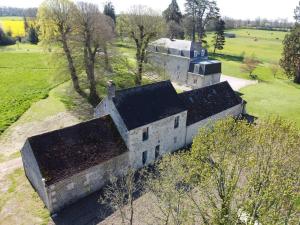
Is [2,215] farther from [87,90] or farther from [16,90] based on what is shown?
[16,90]

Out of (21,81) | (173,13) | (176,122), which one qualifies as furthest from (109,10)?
(176,122)

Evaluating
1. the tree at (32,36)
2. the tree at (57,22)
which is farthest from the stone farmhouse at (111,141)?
the tree at (32,36)

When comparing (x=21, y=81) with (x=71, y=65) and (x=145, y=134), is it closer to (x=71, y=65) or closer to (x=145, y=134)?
(x=71, y=65)

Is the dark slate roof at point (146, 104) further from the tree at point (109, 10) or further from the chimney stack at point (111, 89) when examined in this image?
the tree at point (109, 10)

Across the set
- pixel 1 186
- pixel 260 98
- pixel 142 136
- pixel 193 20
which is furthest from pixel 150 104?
pixel 193 20

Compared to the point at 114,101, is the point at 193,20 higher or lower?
higher

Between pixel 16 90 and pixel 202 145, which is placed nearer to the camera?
pixel 202 145

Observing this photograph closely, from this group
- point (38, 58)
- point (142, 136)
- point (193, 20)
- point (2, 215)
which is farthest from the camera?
point (193, 20)

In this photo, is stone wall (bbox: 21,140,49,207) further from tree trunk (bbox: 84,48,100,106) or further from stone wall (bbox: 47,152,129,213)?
tree trunk (bbox: 84,48,100,106)
